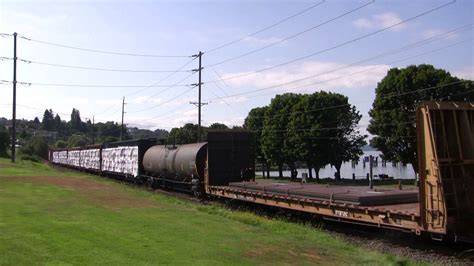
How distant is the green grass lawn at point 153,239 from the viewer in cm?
986

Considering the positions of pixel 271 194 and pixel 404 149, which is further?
pixel 404 149

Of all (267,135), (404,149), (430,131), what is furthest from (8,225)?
(267,135)

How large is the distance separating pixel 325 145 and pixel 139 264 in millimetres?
55647

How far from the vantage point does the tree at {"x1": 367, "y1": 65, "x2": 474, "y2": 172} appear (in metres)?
47.9

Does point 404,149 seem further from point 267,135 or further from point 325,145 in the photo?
point 267,135

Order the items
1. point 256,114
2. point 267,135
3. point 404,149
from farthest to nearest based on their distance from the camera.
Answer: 1. point 256,114
2. point 267,135
3. point 404,149

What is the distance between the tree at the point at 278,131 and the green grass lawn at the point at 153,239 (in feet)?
170

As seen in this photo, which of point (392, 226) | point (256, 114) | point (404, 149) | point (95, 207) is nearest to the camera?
point (392, 226)

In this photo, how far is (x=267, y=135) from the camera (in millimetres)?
72250

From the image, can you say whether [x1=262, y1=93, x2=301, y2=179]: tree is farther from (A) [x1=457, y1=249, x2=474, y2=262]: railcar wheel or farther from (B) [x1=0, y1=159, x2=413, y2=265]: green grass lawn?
(A) [x1=457, y1=249, x2=474, y2=262]: railcar wheel

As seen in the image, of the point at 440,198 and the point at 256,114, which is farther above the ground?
the point at 256,114

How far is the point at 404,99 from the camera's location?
50344 mm

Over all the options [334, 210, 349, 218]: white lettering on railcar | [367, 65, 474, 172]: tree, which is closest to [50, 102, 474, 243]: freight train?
[334, 210, 349, 218]: white lettering on railcar

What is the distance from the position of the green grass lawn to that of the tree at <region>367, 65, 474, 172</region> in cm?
3491
